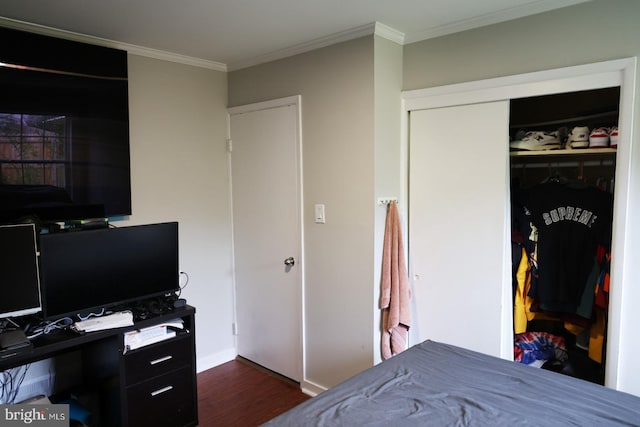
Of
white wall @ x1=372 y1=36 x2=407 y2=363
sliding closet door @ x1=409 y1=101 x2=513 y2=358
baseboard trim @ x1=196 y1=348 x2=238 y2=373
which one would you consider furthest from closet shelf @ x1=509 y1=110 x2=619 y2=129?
baseboard trim @ x1=196 y1=348 x2=238 y2=373

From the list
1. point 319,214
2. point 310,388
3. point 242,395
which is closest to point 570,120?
point 319,214

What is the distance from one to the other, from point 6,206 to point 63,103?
2.29ft

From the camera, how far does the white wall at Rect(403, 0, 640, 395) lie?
2092 millimetres

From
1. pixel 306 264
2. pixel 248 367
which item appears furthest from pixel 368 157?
pixel 248 367

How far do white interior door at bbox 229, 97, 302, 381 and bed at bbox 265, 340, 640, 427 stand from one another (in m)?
1.39

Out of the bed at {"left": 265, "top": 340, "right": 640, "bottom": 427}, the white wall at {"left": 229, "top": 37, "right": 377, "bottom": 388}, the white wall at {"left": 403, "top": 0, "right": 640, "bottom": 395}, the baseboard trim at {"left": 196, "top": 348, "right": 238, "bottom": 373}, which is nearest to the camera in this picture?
the bed at {"left": 265, "top": 340, "right": 640, "bottom": 427}

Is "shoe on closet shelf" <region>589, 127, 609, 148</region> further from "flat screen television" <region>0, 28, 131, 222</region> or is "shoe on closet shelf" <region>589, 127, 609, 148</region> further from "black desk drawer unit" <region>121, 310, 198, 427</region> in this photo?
"flat screen television" <region>0, 28, 131, 222</region>

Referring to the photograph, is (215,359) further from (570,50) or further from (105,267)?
(570,50)

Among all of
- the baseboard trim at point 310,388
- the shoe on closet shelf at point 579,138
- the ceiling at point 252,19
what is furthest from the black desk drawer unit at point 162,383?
the shoe on closet shelf at point 579,138

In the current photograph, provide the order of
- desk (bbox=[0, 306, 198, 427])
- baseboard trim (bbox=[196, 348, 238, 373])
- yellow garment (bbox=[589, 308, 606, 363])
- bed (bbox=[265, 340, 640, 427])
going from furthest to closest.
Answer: baseboard trim (bbox=[196, 348, 238, 373]), yellow garment (bbox=[589, 308, 606, 363]), desk (bbox=[0, 306, 198, 427]), bed (bbox=[265, 340, 640, 427])

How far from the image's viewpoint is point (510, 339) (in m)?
2.62

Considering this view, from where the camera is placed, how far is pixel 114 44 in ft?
9.52

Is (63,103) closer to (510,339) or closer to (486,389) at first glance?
(486,389)

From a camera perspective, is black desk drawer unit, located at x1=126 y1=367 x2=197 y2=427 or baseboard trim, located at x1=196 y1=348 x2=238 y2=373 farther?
baseboard trim, located at x1=196 y1=348 x2=238 y2=373
